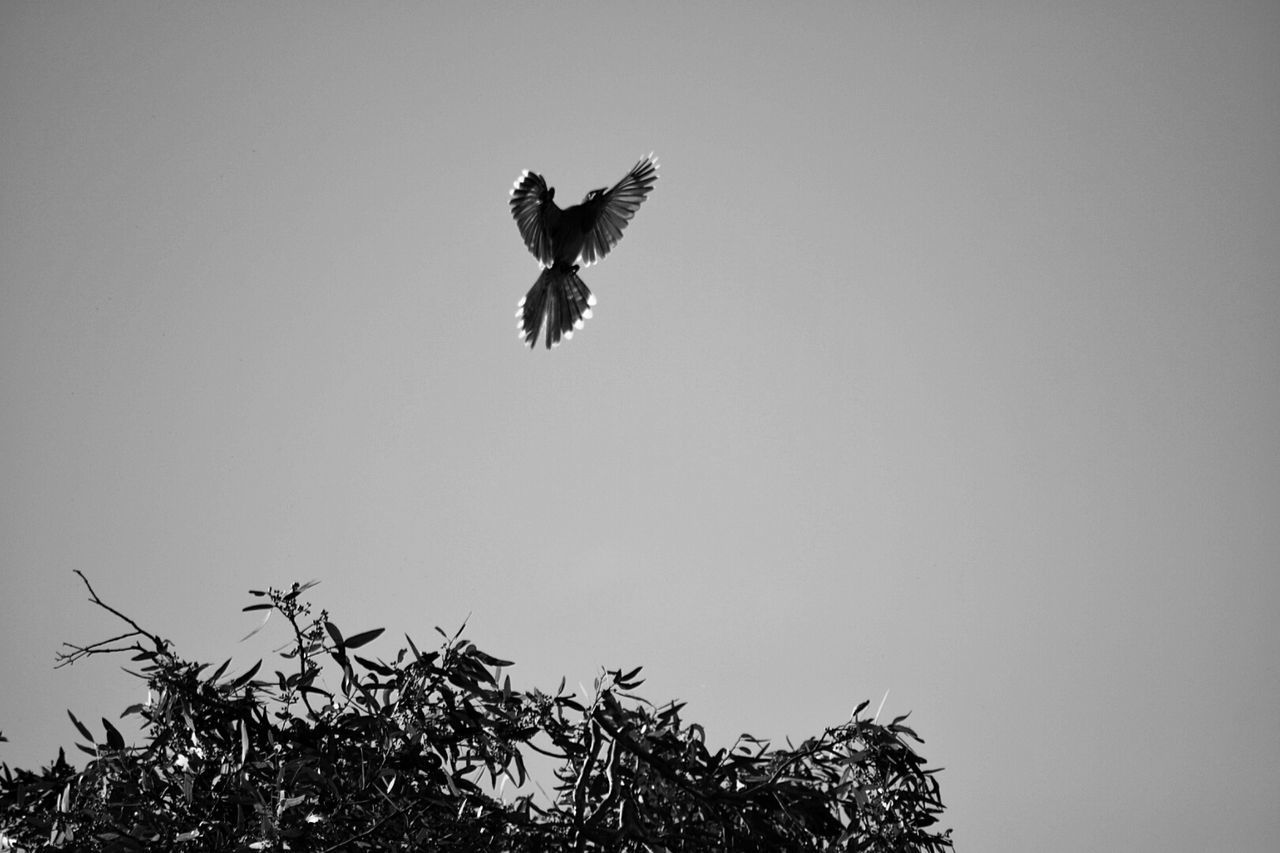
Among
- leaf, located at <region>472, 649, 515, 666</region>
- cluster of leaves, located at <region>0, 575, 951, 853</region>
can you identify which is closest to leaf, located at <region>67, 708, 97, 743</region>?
cluster of leaves, located at <region>0, 575, 951, 853</region>

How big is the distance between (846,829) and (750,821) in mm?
293

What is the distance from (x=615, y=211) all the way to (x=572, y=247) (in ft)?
1.27

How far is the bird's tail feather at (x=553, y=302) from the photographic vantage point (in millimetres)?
7910

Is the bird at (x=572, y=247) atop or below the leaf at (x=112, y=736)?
atop

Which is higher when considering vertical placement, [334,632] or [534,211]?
[534,211]

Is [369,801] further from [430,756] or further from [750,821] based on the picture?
[750,821]

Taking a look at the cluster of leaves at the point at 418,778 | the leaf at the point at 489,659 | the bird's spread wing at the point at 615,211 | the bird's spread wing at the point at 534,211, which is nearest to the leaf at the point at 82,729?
the cluster of leaves at the point at 418,778

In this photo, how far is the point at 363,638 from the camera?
255 cm

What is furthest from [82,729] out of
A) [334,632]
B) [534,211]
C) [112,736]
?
[534,211]

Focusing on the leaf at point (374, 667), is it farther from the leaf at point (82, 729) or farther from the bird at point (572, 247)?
the bird at point (572, 247)

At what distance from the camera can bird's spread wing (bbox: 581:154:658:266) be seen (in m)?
7.86

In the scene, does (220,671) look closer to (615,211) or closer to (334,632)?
(334,632)

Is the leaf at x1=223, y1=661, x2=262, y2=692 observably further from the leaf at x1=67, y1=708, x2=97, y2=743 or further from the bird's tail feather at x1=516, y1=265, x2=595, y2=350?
the bird's tail feather at x1=516, y1=265, x2=595, y2=350

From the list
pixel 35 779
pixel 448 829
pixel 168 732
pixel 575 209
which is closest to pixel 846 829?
pixel 448 829
